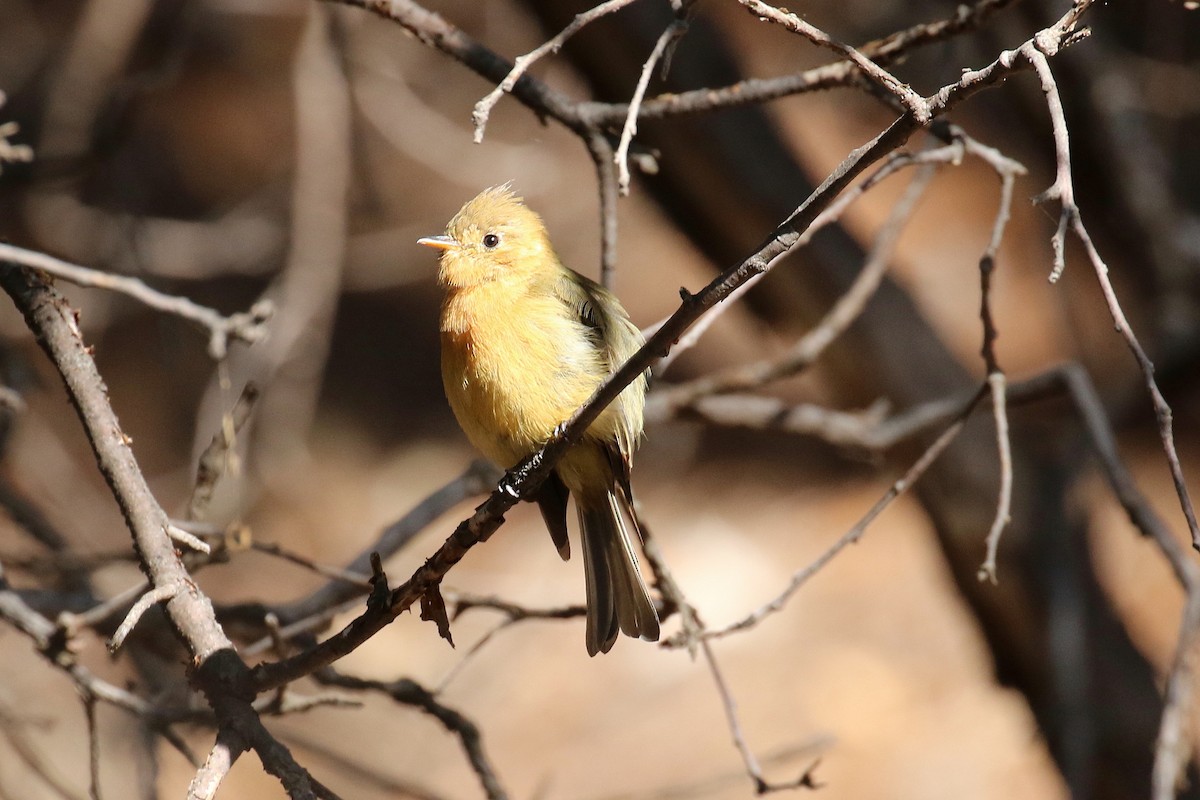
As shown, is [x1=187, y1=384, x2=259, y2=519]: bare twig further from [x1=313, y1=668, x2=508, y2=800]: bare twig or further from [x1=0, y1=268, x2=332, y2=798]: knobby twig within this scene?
[x1=313, y1=668, x2=508, y2=800]: bare twig

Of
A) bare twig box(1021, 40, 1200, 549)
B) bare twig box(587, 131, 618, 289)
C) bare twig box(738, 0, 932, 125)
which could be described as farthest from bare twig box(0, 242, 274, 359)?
bare twig box(1021, 40, 1200, 549)

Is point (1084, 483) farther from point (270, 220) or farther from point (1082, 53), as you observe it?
point (270, 220)

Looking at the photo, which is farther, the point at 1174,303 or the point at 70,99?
the point at 70,99

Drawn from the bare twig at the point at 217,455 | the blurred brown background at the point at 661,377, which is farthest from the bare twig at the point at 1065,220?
the bare twig at the point at 217,455

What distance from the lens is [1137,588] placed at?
7043 millimetres

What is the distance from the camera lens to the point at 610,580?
3484 millimetres

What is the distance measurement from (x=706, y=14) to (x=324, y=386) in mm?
4711

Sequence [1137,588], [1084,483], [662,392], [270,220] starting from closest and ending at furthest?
[662,392] < [1084,483] < [1137,588] < [270,220]

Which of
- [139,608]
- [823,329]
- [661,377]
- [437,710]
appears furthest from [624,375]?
[661,377]

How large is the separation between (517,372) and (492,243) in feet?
2.50

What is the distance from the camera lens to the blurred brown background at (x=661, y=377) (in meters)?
5.21

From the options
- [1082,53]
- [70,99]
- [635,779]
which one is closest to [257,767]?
[635,779]

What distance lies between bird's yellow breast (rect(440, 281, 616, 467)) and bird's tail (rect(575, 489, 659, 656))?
341 mm

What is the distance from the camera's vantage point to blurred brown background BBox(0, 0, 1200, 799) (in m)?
5.21
